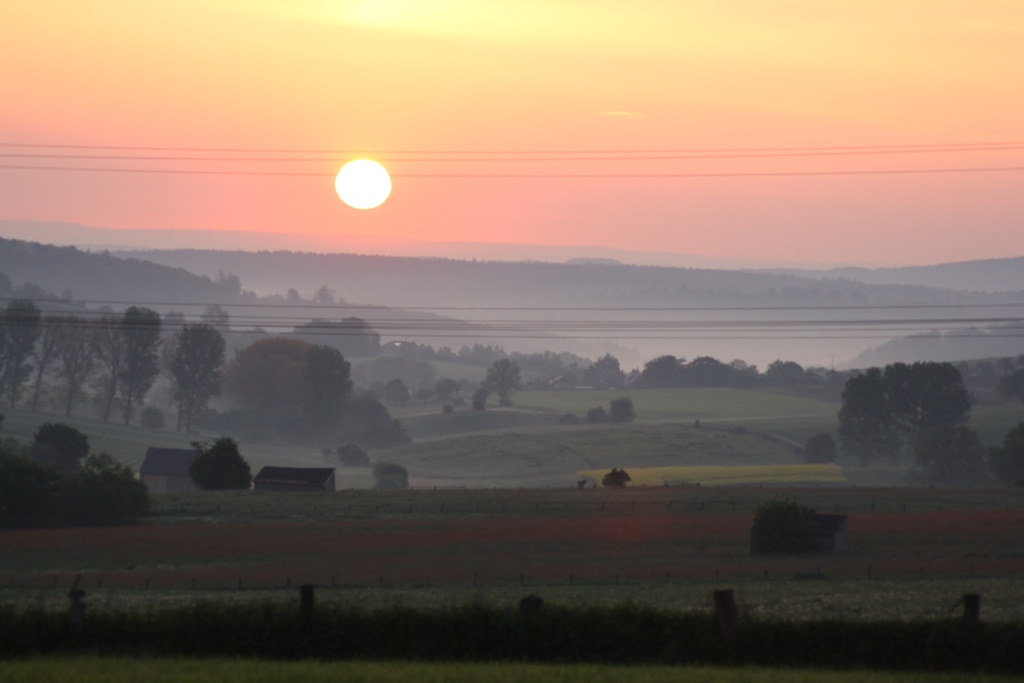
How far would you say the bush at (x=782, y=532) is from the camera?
50.0 m

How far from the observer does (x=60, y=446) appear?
93.3m

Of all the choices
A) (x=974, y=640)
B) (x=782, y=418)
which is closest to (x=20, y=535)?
(x=974, y=640)

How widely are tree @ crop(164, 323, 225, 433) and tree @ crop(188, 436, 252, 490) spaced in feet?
261

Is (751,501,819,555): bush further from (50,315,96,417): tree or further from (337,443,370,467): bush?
(50,315,96,417): tree

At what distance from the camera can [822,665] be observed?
20.0 metres

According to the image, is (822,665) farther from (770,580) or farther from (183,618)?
(770,580)

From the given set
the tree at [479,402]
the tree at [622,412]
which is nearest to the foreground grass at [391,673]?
the tree at [622,412]

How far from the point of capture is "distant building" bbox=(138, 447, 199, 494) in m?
99.4

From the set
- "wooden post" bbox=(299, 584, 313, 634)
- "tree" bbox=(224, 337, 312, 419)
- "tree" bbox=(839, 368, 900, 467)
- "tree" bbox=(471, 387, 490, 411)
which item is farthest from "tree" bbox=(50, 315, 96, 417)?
"wooden post" bbox=(299, 584, 313, 634)

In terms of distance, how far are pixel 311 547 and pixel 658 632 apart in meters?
32.2

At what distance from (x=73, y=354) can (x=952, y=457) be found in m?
120

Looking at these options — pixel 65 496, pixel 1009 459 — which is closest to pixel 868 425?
pixel 1009 459

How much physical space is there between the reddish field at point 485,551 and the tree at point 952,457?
5264cm

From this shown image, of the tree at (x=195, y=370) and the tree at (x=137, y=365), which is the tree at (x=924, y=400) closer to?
the tree at (x=195, y=370)
